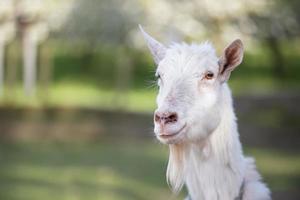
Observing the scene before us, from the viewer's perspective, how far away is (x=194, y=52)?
7.29 meters

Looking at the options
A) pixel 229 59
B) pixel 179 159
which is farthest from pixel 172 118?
pixel 229 59

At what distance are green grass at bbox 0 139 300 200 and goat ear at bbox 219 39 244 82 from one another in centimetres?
917

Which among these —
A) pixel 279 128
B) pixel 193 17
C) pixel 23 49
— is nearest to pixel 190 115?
pixel 279 128

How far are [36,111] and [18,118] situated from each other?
4.65 ft

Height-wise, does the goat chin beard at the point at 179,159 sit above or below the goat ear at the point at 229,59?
below

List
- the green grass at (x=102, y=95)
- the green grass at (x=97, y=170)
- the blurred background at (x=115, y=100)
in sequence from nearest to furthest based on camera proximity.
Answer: the green grass at (x=97, y=170) < the blurred background at (x=115, y=100) < the green grass at (x=102, y=95)

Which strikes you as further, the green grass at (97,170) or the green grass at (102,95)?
the green grass at (102,95)

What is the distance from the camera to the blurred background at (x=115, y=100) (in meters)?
20.4

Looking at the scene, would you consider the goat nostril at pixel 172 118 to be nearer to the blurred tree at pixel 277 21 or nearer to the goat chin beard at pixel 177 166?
the goat chin beard at pixel 177 166

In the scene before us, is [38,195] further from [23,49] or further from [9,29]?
[23,49]

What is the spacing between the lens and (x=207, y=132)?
282 inches

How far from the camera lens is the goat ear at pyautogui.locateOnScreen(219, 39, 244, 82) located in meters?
7.22

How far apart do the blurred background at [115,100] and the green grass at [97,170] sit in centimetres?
3

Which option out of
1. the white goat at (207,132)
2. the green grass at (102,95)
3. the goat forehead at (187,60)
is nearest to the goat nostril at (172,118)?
the white goat at (207,132)
